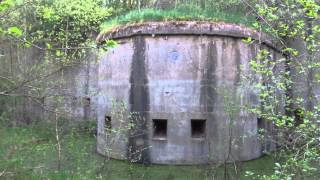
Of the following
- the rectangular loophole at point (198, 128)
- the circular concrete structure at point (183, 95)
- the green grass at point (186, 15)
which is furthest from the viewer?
the green grass at point (186, 15)

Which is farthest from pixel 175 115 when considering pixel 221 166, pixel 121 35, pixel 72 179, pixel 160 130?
pixel 72 179

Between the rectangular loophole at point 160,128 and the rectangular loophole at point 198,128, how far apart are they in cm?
61

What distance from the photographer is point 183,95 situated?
934 cm

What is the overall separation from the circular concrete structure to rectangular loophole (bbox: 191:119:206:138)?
0.07 feet

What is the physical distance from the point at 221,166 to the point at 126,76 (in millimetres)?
2870

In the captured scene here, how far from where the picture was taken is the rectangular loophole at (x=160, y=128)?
9438mm

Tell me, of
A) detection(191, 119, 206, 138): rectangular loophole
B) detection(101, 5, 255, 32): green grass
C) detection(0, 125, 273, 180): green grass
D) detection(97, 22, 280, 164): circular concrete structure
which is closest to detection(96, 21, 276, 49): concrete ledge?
detection(97, 22, 280, 164): circular concrete structure

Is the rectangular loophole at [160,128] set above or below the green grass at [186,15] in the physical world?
below

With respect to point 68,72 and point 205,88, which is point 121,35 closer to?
point 205,88

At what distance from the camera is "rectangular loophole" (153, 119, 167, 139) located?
9.44m

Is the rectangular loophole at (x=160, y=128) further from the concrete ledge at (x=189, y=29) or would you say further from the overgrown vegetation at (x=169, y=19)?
the concrete ledge at (x=189, y=29)

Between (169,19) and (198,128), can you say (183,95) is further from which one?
(169,19)

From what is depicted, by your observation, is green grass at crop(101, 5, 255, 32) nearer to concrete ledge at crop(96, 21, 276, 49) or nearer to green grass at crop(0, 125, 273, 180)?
concrete ledge at crop(96, 21, 276, 49)

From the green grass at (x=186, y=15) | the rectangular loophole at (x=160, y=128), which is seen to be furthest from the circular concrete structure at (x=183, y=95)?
the green grass at (x=186, y=15)
